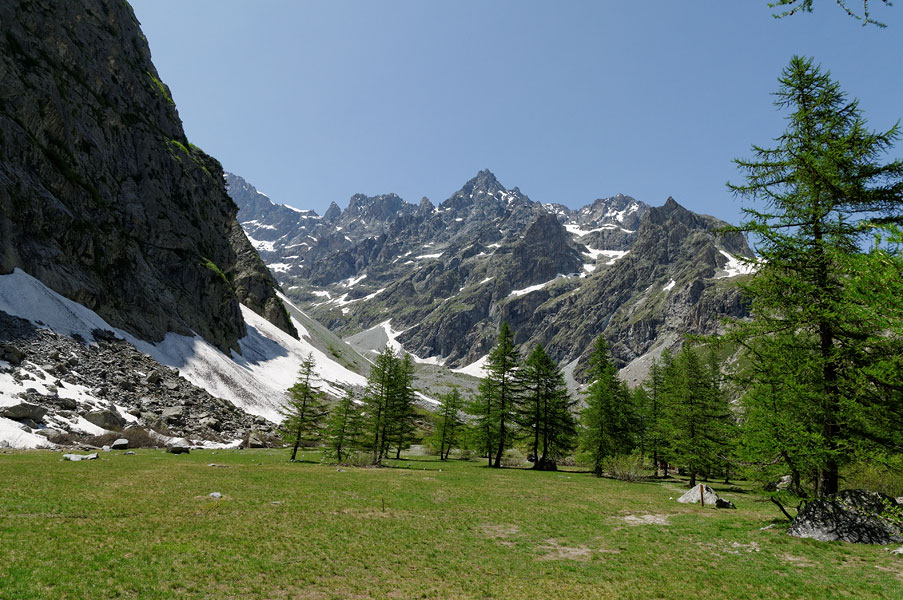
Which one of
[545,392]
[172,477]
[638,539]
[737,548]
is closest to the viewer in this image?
[737,548]

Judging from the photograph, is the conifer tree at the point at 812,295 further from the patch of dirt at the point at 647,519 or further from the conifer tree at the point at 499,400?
the conifer tree at the point at 499,400

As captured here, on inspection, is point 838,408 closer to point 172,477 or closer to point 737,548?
point 737,548

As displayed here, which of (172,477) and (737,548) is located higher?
(737,548)

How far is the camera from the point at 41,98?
67875 millimetres

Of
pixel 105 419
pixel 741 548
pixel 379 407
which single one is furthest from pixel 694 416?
pixel 105 419

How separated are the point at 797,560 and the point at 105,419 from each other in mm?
49554

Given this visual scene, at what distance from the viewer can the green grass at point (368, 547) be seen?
10750mm

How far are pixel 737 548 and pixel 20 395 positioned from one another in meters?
49.3

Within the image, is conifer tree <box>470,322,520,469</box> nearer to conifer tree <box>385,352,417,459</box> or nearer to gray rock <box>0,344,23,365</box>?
conifer tree <box>385,352,417,459</box>

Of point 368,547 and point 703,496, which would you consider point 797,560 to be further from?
point 368,547

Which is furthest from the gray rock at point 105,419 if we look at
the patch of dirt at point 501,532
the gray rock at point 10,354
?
the patch of dirt at point 501,532

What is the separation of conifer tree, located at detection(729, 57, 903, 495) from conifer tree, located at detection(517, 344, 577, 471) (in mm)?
30380

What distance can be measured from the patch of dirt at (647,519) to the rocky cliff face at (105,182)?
7010 cm

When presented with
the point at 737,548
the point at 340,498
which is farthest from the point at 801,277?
the point at 340,498
